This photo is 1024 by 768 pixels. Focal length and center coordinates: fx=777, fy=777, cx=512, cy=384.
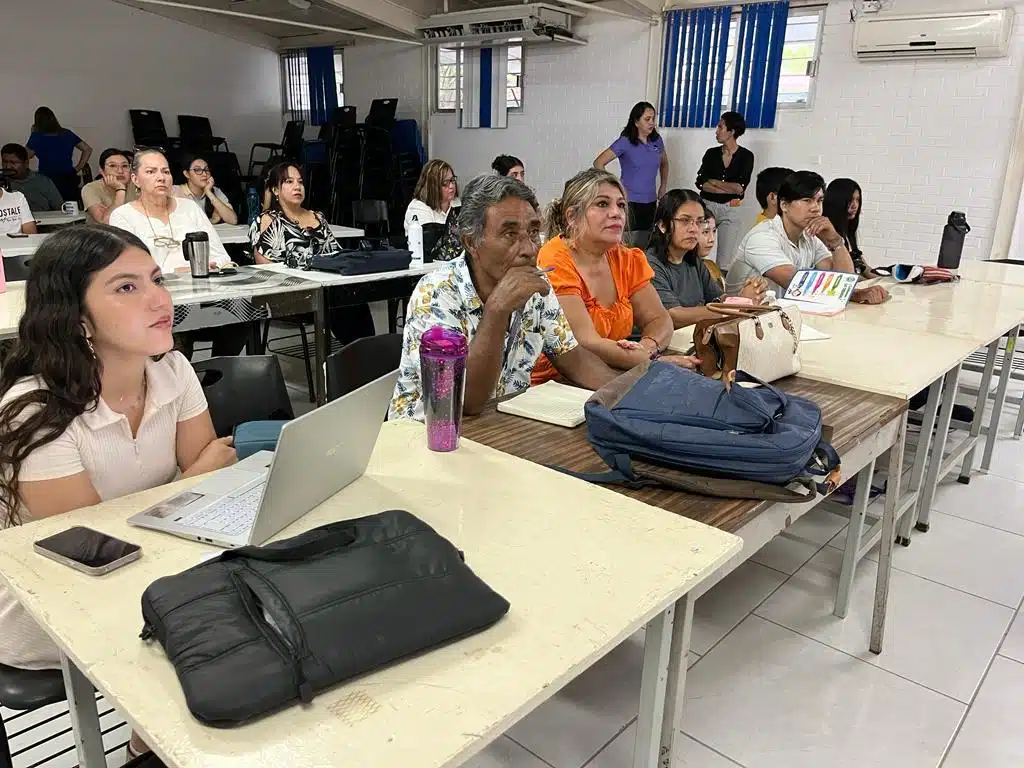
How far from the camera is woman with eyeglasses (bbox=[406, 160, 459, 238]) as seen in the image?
17.9 feet

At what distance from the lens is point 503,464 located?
1.51 meters

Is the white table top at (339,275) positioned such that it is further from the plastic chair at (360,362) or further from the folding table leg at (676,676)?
the folding table leg at (676,676)

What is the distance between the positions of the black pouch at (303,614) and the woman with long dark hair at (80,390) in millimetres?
551

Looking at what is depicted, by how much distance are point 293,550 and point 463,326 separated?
Answer: 1.10m

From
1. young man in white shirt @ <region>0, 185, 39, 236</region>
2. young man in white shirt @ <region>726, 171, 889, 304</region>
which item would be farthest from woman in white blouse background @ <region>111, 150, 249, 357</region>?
young man in white shirt @ <region>726, 171, 889, 304</region>

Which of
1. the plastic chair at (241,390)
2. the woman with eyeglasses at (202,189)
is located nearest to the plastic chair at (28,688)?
the plastic chair at (241,390)

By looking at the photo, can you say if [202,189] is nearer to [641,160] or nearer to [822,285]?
[641,160]

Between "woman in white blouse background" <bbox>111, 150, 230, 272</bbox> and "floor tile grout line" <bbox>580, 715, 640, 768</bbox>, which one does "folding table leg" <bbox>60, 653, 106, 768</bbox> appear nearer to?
"floor tile grout line" <bbox>580, 715, 640, 768</bbox>

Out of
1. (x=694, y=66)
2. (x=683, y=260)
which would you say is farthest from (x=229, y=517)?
(x=694, y=66)

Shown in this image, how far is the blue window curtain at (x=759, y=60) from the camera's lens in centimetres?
645

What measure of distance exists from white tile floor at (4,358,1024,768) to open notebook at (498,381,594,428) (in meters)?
0.75

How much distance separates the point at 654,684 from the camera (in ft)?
4.13

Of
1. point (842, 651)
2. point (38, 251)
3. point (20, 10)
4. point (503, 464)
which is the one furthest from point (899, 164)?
point (20, 10)

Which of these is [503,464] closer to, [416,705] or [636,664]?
[416,705]
